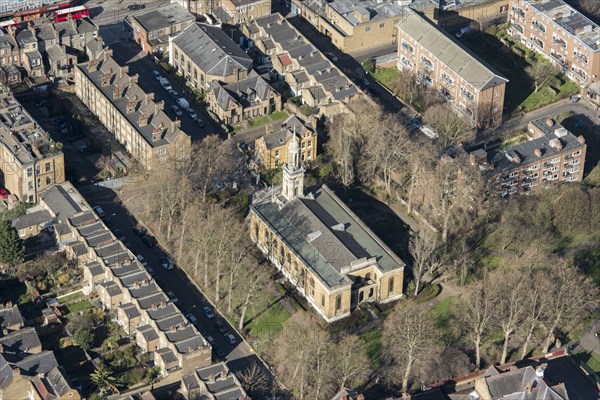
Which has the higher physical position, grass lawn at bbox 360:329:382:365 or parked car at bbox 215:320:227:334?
grass lawn at bbox 360:329:382:365

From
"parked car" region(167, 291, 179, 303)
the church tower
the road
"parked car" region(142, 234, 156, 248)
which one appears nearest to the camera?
the road

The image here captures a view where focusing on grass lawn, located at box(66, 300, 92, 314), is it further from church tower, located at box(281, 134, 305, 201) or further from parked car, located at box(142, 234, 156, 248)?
church tower, located at box(281, 134, 305, 201)

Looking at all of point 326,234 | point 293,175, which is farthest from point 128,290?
point 293,175

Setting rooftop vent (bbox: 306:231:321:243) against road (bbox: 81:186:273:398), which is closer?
road (bbox: 81:186:273:398)

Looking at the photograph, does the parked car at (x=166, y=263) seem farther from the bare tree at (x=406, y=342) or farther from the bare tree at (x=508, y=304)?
the bare tree at (x=508, y=304)

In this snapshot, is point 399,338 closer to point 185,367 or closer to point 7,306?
point 185,367

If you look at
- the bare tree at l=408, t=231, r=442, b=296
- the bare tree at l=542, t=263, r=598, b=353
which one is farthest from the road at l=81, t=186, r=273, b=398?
the bare tree at l=542, t=263, r=598, b=353

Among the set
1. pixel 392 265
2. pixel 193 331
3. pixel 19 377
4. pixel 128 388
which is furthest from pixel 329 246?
pixel 19 377

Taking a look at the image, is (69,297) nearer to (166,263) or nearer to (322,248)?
(166,263)
